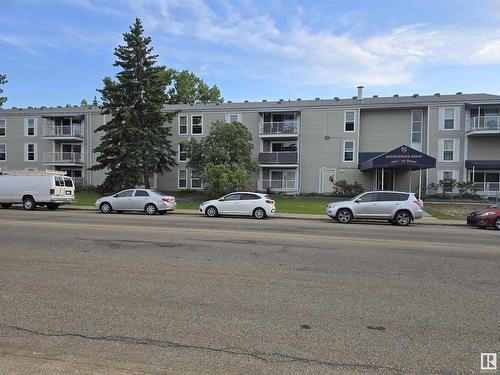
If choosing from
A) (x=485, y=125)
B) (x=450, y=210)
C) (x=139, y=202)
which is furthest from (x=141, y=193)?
(x=485, y=125)

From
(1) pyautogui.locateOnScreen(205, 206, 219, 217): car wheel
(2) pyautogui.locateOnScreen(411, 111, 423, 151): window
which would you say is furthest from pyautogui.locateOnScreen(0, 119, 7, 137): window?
(2) pyautogui.locateOnScreen(411, 111, 423, 151): window

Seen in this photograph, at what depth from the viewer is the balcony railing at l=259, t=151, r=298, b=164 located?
38188 millimetres

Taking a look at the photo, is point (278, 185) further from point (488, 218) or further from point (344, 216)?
point (488, 218)

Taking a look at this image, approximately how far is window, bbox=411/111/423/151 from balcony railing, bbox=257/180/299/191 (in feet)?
37.0

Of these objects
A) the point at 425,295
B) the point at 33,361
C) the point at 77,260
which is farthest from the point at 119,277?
the point at 425,295

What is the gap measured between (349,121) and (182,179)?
56.8 ft

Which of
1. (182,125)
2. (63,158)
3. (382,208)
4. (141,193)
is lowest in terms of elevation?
(382,208)

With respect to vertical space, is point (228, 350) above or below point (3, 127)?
below

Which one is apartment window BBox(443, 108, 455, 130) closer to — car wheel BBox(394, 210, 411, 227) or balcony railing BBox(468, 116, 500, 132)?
balcony railing BBox(468, 116, 500, 132)

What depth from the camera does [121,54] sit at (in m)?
33.5

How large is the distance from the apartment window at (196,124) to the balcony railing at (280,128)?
252 inches

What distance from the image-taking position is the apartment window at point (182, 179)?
41562mm

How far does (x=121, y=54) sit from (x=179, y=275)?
101 feet

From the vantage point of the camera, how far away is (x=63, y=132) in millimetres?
43625
